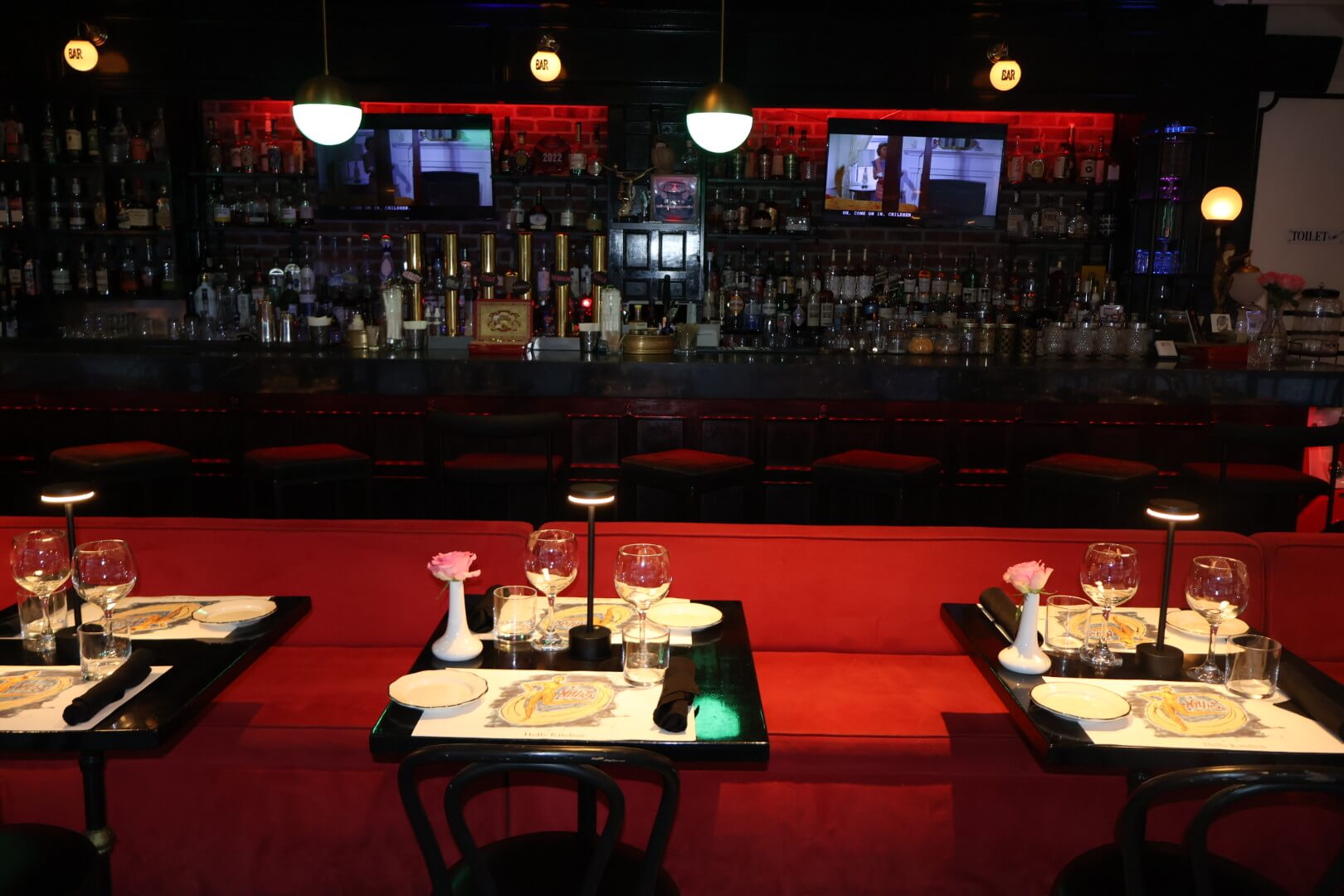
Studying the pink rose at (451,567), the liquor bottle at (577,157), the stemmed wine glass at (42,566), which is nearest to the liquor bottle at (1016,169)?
the liquor bottle at (577,157)

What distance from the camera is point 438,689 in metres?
1.96

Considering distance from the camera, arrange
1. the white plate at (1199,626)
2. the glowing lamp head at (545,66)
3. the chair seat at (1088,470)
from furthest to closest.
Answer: the glowing lamp head at (545,66)
the chair seat at (1088,470)
the white plate at (1199,626)

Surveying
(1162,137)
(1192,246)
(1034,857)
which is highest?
(1162,137)

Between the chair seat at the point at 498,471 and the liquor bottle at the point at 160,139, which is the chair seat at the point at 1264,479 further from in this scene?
the liquor bottle at the point at 160,139

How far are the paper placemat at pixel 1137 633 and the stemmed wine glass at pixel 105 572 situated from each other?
1.96 metres

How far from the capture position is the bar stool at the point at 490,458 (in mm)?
4090

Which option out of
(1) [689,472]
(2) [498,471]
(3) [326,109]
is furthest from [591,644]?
(3) [326,109]

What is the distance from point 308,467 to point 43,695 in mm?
2393

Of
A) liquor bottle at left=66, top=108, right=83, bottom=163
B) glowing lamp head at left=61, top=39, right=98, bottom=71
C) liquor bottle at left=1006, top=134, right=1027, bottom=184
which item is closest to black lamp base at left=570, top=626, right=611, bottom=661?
glowing lamp head at left=61, top=39, right=98, bottom=71

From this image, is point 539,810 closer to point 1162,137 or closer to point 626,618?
point 626,618

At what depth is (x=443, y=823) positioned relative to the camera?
8.07 feet

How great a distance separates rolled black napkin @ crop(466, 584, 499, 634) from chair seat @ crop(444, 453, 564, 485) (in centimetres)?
192

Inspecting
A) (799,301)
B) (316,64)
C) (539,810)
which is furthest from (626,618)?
(316,64)

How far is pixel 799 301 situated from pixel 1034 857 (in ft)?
16.9
